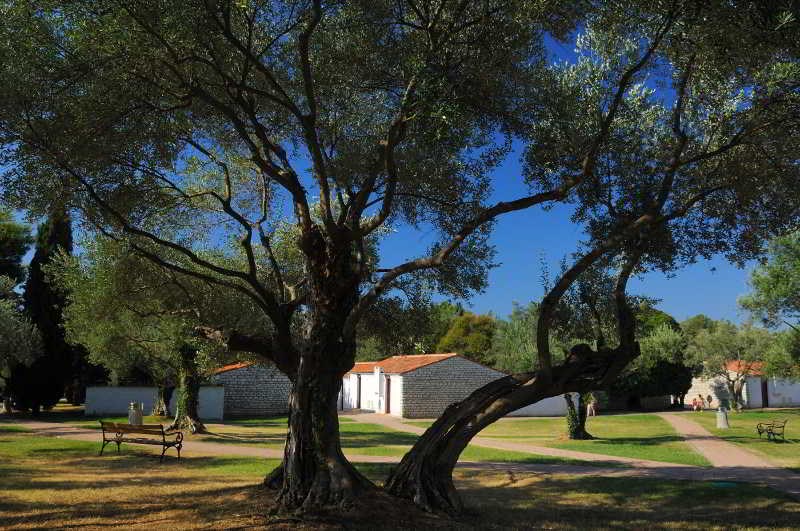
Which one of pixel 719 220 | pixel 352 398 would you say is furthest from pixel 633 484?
pixel 352 398

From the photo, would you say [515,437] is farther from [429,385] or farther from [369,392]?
[369,392]

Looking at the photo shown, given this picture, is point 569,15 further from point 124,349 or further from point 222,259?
point 124,349

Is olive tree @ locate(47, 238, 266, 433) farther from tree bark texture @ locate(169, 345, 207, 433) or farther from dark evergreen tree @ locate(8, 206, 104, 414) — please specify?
dark evergreen tree @ locate(8, 206, 104, 414)

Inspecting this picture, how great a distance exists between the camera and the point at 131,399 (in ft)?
126

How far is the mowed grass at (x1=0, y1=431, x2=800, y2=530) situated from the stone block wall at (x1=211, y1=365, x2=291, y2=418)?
24.8 meters

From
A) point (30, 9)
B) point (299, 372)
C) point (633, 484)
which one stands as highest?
point (30, 9)

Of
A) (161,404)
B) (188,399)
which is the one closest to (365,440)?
(188,399)

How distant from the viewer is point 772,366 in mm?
43625

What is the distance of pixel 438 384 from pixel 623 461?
24044 mm

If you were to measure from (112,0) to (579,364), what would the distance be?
7.52 m

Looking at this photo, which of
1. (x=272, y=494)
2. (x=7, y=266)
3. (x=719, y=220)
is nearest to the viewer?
(x=272, y=494)

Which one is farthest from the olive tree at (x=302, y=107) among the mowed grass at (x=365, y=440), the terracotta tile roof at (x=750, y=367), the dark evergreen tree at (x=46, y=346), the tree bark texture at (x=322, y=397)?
the terracotta tile roof at (x=750, y=367)

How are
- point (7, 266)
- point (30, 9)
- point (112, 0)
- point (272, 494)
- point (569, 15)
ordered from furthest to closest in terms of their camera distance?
point (7, 266) < point (272, 494) < point (569, 15) < point (30, 9) < point (112, 0)

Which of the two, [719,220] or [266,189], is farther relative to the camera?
[266,189]
